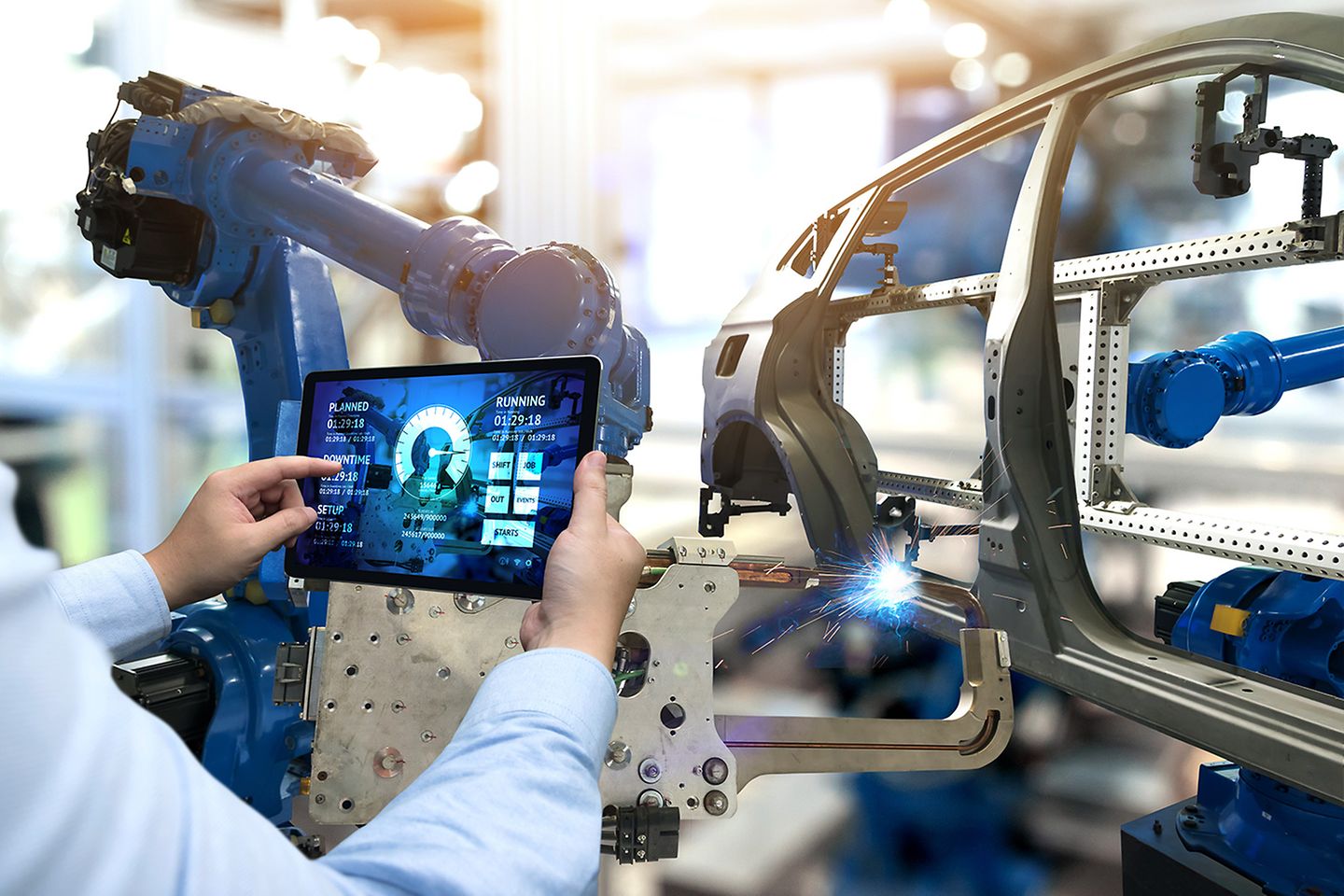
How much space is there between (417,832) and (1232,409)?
2.75 m

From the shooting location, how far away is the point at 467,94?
6301 millimetres

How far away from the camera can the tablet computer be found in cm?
138

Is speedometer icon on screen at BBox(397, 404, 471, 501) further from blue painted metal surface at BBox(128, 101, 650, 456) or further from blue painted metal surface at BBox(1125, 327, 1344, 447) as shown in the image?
blue painted metal surface at BBox(1125, 327, 1344, 447)

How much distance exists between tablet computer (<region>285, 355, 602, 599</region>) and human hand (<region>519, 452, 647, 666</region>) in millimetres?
155

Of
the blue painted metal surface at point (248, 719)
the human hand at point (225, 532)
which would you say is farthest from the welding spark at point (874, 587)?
the blue painted metal surface at point (248, 719)

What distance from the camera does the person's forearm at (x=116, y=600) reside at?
1349 millimetres

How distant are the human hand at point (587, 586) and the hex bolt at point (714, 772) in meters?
0.85

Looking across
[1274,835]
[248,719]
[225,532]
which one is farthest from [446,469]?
[1274,835]

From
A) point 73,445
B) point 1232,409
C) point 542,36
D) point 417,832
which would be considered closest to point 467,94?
point 542,36

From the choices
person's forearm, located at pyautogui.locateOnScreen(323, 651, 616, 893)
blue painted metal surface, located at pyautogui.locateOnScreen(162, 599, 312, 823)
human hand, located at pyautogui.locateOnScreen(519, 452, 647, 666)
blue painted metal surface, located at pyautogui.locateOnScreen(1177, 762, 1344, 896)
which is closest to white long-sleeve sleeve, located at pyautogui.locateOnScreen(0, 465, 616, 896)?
person's forearm, located at pyautogui.locateOnScreen(323, 651, 616, 893)

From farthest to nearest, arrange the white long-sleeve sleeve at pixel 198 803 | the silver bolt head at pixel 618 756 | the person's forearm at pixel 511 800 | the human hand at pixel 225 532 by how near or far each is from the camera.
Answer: the silver bolt head at pixel 618 756 → the human hand at pixel 225 532 → the person's forearm at pixel 511 800 → the white long-sleeve sleeve at pixel 198 803

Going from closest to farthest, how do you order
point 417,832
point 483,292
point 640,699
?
1. point 417,832
2. point 640,699
3. point 483,292

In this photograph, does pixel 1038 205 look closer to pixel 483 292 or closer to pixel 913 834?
pixel 483 292

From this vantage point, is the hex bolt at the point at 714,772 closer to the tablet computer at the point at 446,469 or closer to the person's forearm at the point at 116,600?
the tablet computer at the point at 446,469
